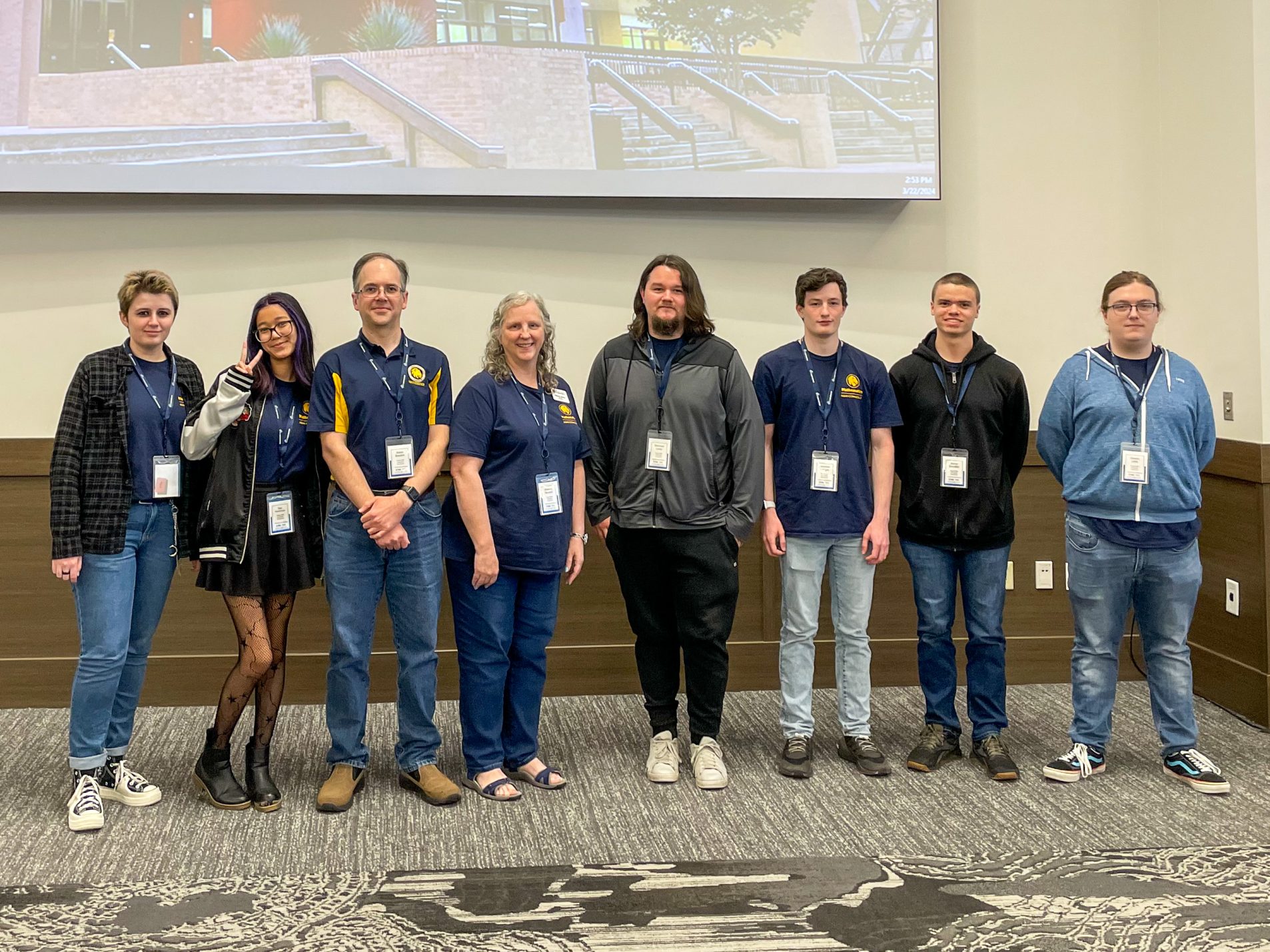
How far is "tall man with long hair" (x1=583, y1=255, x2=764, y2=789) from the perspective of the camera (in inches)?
127

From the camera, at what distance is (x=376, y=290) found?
3.02 m

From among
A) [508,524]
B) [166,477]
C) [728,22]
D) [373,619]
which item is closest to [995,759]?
[508,524]

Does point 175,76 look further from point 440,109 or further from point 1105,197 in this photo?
point 1105,197

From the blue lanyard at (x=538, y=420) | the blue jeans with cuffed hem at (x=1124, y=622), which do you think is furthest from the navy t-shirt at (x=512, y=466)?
the blue jeans with cuffed hem at (x=1124, y=622)

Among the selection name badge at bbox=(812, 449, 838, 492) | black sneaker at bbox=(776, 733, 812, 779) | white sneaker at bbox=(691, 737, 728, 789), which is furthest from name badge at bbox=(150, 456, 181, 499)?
black sneaker at bbox=(776, 733, 812, 779)

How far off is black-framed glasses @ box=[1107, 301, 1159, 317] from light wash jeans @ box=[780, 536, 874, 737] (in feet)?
3.26

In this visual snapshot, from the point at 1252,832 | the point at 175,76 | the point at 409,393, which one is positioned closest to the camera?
the point at 1252,832

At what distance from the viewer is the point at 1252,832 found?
287 centimetres

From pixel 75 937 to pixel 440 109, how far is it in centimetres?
296

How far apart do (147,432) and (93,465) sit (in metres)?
0.16

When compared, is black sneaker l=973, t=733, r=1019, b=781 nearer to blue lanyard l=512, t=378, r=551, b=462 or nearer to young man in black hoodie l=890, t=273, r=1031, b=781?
young man in black hoodie l=890, t=273, r=1031, b=781

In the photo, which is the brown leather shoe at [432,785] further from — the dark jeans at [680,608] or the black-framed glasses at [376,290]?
the black-framed glasses at [376,290]

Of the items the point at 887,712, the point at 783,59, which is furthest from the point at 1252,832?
the point at 783,59

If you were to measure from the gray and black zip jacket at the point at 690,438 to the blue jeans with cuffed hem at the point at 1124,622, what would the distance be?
A: 1.00 metres
